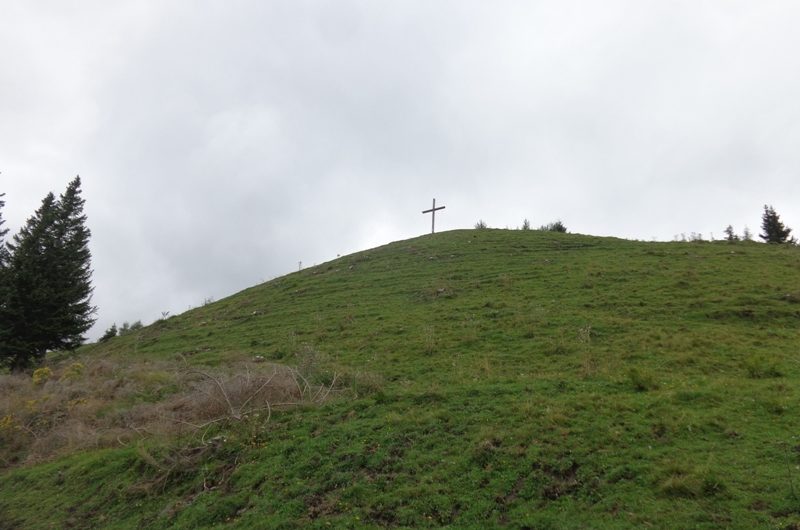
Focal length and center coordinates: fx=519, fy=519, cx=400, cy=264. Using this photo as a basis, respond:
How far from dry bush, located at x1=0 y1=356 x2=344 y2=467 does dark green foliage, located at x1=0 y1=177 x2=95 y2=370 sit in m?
10.4

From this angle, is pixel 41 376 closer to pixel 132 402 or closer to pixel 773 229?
pixel 132 402

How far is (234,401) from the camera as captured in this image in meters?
14.1

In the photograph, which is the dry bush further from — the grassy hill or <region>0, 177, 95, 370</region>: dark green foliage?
<region>0, 177, 95, 370</region>: dark green foliage

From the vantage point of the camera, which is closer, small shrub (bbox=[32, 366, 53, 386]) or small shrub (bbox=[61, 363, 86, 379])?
small shrub (bbox=[61, 363, 86, 379])

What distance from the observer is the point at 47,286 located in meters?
32.2

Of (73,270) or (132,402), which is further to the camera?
(73,270)

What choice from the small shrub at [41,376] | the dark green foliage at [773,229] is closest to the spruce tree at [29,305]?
the small shrub at [41,376]

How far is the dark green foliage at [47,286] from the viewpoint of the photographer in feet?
101

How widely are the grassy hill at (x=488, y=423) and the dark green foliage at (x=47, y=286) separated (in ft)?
41.0

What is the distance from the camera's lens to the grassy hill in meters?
8.47

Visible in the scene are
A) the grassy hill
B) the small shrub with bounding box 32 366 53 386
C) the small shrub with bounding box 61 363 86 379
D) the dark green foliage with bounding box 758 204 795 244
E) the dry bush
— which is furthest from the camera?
the dark green foliage with bounding box 758 204 795 244

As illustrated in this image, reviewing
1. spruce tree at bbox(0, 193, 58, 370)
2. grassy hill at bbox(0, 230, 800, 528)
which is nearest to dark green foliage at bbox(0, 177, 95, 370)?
spruce tree at bbox(0, 193, 58, 370)

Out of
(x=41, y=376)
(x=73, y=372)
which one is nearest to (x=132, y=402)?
(x=73, y=372)

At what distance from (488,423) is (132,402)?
42.6ft
